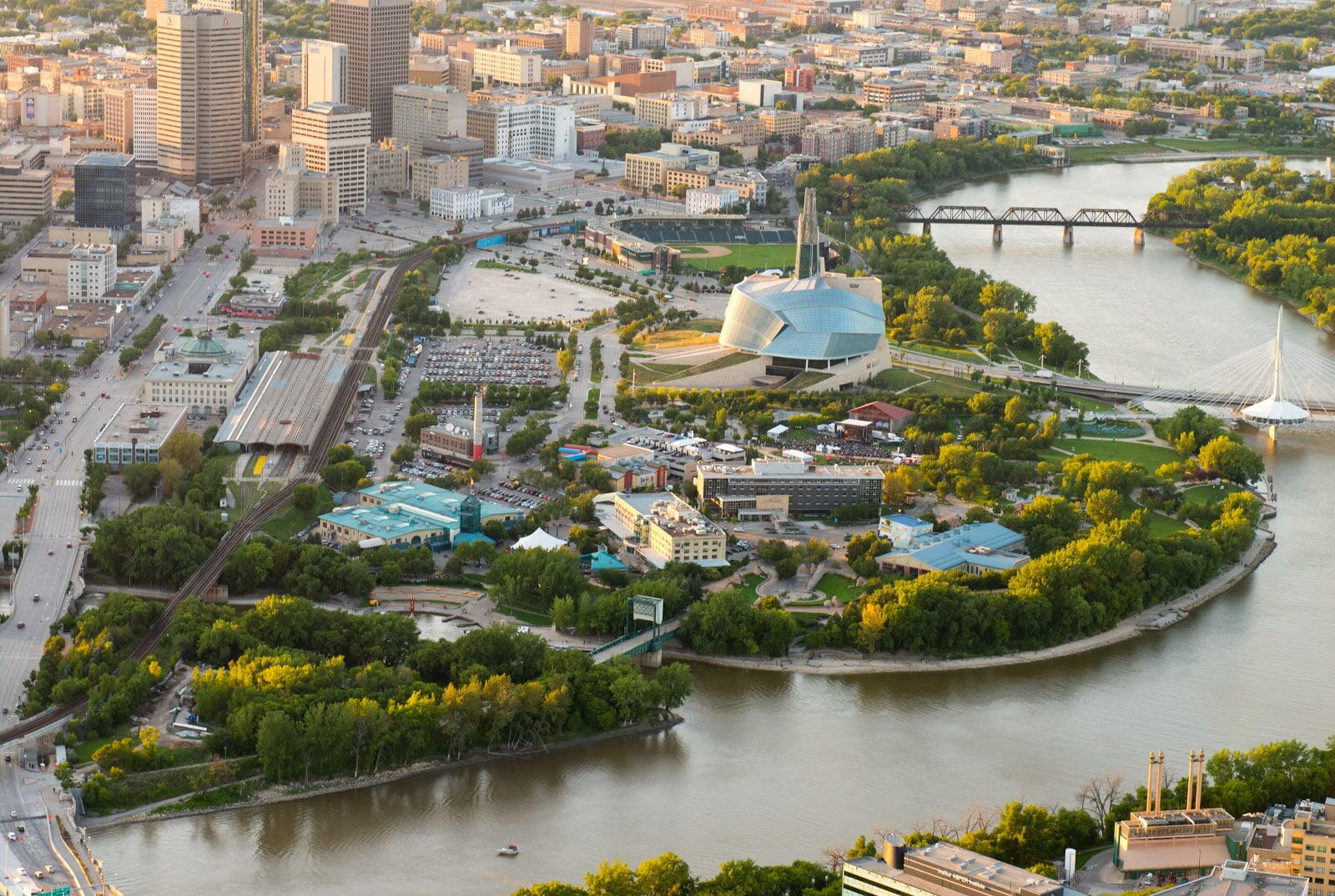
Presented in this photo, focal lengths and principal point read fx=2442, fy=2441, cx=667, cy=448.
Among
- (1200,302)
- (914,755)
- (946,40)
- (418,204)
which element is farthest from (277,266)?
(946,40)

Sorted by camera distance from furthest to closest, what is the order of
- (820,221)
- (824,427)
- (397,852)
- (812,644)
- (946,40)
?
(946,40)
(820,221)
(824,427)
(812,644)
(397,852)

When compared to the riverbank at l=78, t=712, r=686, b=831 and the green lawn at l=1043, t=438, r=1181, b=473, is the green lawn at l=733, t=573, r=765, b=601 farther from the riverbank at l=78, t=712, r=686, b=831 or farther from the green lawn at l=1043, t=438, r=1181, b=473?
the green lawn at l=1043, t=438, r=1181, b=473

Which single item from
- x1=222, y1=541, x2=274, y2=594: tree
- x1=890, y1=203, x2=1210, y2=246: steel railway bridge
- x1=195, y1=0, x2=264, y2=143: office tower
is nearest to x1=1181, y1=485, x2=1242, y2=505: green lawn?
x1=222, y1=541, x2=274, y2=594: tree

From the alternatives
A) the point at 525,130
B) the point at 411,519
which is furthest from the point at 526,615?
the point at 525,130

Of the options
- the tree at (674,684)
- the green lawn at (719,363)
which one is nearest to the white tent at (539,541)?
the tree at (674,684)

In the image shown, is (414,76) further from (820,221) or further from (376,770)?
(376,770)

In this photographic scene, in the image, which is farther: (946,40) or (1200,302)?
(946,40)

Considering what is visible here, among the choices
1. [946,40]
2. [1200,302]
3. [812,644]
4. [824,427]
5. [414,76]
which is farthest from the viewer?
[946,40]

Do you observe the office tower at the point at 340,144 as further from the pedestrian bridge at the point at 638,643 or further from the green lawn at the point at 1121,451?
the pedestrian bridge at the point at 638,643
